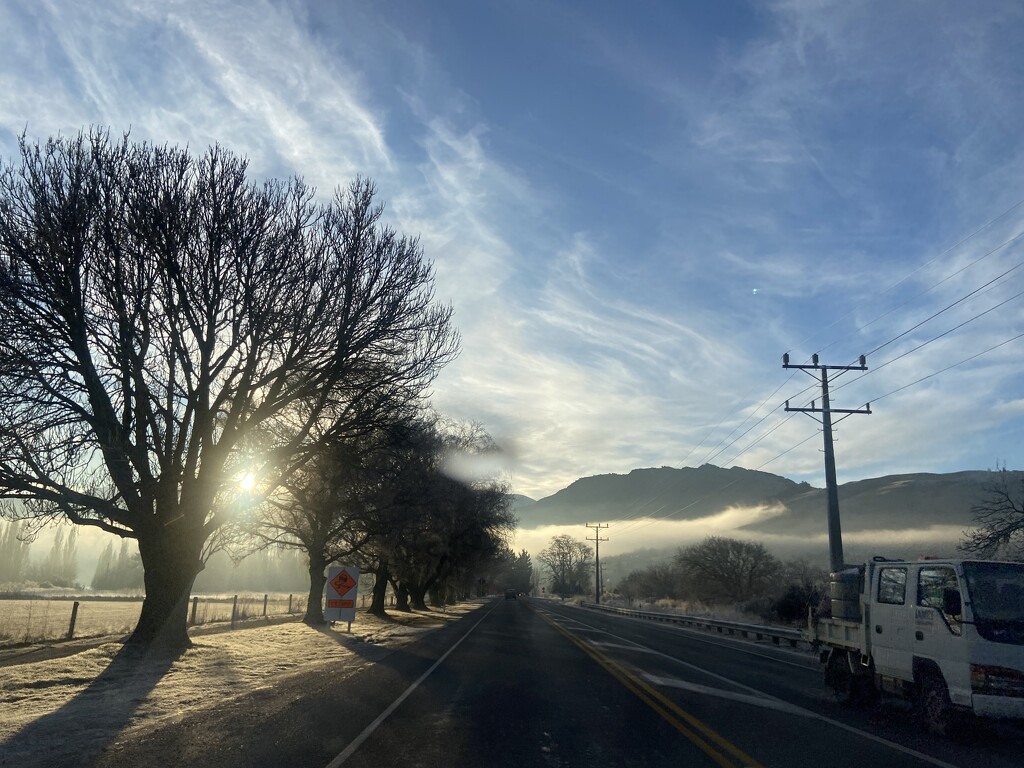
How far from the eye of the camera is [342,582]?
74.5 ft

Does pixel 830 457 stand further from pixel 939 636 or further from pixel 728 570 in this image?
pixel 728 570

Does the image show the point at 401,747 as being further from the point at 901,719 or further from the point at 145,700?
the point at 901,719

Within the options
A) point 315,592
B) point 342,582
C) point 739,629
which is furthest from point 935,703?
point 315,592

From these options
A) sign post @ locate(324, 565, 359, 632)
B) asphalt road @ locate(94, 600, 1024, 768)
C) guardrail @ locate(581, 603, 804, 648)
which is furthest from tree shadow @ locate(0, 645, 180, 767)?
guardrail @ locate(581, 603, 804, 648)

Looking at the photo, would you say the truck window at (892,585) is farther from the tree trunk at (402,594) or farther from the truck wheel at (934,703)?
the tree trunk at (402,594)

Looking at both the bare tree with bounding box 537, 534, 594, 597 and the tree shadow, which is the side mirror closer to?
the tree shadow

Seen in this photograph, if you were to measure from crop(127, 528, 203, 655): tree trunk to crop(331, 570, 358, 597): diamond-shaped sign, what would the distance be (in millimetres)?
6014

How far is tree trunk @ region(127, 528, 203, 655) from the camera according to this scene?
53.7ft

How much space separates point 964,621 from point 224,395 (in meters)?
14.7

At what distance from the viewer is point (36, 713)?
974 cm

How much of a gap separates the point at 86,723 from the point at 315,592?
24834mm

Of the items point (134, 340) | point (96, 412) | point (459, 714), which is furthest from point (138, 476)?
point (459, 714)

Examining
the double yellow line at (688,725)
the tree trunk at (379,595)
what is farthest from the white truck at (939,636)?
the tree trunk at (379,595)

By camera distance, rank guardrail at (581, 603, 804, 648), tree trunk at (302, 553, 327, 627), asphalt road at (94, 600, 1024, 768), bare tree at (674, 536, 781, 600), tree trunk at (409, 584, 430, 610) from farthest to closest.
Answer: bare tree at (674, 536, 781, 600) < tree trunk at (409, 584, 430, 610) < tree trunk at (302, 553, 327, 627) < guardrail at (581, 603, 804, 648) < asphalt road at (94, 600, 1024, 768)
